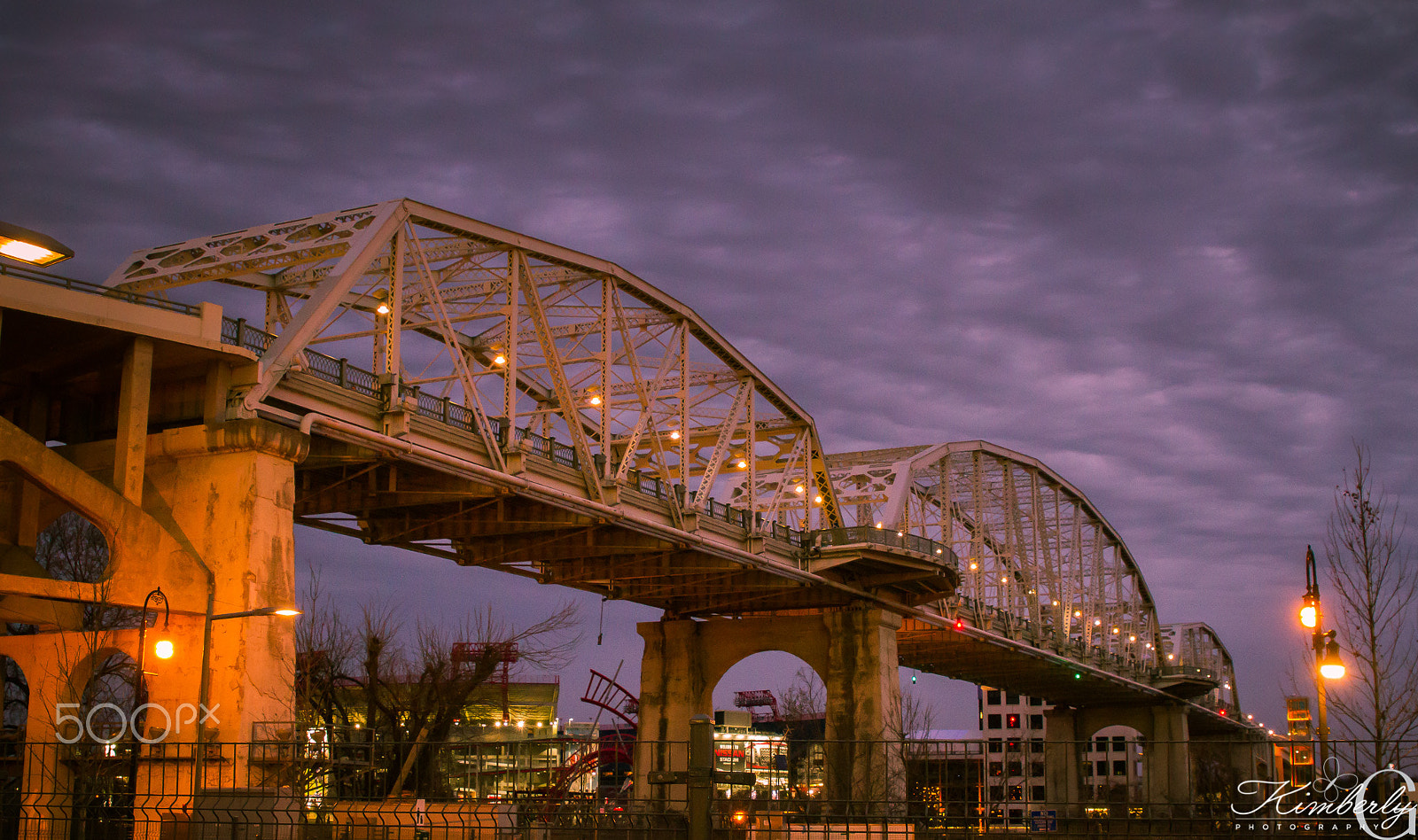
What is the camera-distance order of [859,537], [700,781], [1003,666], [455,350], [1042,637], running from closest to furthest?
[700,781]
[455,350]
[859,537]
[1042,637]
[1003,666]

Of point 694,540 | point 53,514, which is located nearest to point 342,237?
point 53,514

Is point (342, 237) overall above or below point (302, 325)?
above

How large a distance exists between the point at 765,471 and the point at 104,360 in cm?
5086

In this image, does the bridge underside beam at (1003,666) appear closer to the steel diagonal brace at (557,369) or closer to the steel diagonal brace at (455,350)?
the steel diagonal brace at (557,369)

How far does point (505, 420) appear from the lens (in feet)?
145

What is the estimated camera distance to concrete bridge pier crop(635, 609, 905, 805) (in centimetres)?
6938

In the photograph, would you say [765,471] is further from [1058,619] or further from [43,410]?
[43,410]

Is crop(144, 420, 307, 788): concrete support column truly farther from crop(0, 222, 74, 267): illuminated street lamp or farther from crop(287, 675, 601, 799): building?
crop(0, 222, 74, 267): illuminated street lamp

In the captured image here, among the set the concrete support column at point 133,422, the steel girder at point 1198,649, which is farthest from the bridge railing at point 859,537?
the steel girder at point 1198,649

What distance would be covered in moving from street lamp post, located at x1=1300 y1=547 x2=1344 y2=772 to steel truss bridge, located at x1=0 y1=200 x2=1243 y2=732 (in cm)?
2382

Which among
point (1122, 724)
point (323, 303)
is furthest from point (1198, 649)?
point (323, 303)

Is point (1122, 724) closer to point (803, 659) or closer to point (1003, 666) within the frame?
point (1003, 666)

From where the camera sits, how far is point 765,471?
83.9 metres

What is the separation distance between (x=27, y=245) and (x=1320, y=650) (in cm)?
2419
